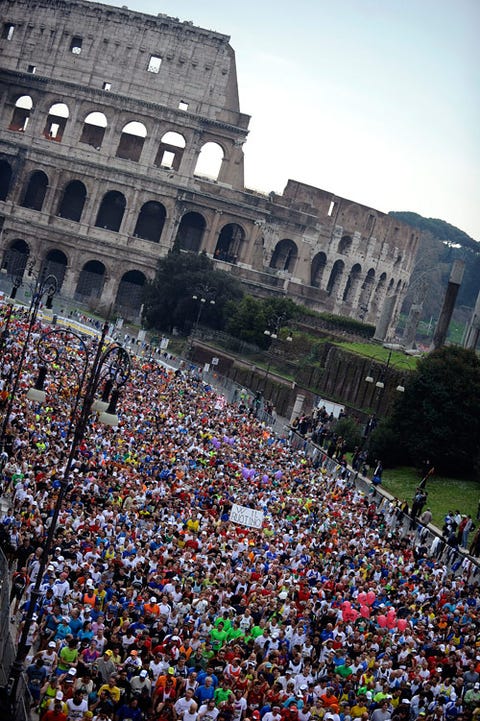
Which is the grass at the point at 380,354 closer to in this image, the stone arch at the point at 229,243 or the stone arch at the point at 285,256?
the stone arch at the point at 229,243

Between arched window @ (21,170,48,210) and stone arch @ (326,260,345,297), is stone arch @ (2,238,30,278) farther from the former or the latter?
stone arch @ (326,260,345,297)

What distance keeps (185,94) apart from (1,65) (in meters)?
14.6

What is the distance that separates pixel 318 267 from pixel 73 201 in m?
23.1

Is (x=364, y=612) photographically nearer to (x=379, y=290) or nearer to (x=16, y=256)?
(x=16, y=256)

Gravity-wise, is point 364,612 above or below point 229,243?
below

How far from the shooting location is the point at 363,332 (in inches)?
2817

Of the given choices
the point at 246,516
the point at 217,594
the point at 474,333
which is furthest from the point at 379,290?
the point at 217,594

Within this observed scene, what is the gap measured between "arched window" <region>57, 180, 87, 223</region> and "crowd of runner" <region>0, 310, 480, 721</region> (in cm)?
5094

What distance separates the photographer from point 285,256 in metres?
87.9

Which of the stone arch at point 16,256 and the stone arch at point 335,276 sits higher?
the stone arch at point 335,276

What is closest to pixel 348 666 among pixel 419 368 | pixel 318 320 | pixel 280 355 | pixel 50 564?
pixel 50 564

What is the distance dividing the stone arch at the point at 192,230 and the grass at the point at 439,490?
136ft

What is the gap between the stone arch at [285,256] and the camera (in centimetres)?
8700

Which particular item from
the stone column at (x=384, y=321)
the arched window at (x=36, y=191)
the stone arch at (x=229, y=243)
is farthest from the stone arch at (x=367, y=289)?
the arched window at (x=36, y=191)
